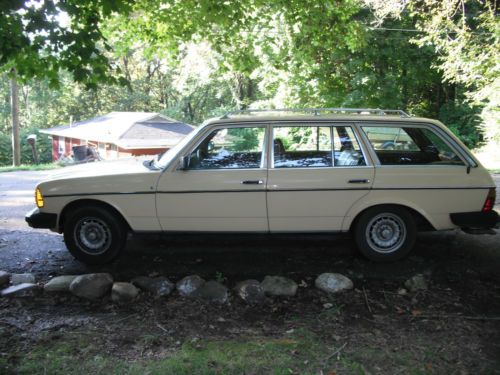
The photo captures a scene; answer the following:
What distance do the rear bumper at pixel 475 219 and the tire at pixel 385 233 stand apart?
0.49 meters

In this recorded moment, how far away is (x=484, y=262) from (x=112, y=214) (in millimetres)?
4519

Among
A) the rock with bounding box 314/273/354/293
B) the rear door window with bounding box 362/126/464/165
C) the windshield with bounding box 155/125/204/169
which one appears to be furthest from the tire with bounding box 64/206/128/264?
the rear door window with bounding box 362/126/464/165

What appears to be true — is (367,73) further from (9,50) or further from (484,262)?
(9,50)

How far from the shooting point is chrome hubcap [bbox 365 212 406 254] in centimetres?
532

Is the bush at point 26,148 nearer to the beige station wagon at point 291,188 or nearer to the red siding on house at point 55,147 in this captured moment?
the red siding on house at point 55,147

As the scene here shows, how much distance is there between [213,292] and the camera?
4.45m

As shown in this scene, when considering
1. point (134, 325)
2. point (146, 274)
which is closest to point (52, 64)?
point (146, 274)

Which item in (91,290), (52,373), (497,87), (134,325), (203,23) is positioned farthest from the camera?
(497,87)

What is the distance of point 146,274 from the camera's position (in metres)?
5.11

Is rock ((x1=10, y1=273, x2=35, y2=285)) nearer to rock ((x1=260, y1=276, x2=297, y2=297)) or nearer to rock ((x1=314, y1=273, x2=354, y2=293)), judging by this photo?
rock ((x1=260, y1=276, x2=297, y2=297))

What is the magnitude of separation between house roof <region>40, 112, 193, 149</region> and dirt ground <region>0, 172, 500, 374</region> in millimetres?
22703

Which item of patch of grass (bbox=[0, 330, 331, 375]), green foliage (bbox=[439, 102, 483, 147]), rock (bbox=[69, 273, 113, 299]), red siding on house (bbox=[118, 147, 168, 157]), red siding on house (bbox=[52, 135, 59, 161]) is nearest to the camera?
patch of grass (bbox=[0, 330, 331, 375])

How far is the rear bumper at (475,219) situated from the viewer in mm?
5184

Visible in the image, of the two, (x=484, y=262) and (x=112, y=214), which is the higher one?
(x=112, y=214)
